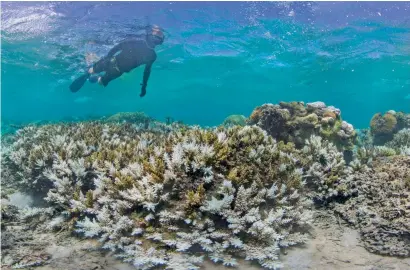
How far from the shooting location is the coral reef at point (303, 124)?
26.7ft

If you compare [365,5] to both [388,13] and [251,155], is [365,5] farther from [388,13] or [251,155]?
[251,155]

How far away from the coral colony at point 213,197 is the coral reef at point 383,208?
1 cm

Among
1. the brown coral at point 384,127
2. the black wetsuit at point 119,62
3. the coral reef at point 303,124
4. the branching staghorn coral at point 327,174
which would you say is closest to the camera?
the branching staghorn coral at point 327,174

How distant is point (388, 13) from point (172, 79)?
37233 millimetres

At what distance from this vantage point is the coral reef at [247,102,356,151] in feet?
Result: 26.7

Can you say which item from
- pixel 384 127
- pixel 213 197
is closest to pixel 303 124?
pixel 213 197

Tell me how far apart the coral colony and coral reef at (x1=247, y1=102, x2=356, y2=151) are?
2091 mm

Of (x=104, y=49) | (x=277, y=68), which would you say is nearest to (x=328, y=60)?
(x=277, y=68)

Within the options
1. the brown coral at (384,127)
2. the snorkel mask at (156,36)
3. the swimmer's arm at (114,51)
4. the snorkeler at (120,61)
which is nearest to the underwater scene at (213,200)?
the snorkeler at (120,61)

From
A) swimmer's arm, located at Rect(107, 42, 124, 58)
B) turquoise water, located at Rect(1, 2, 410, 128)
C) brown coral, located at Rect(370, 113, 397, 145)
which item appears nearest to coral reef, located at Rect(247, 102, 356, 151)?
brown coral, located at Rect(370, 113, 397, 145)

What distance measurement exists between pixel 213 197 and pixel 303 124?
5.29 meters

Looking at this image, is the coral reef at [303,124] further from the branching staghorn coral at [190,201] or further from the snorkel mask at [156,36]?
the snorkel mask at [156,36]

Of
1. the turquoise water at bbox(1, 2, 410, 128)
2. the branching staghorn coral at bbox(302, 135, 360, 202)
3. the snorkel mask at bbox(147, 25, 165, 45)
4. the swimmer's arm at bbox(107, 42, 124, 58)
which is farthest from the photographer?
the turquoise water at bbox(1, 2, 410, 128)

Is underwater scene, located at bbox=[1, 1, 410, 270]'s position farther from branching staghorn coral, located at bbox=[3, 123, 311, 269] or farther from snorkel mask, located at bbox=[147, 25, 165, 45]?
Result: snorkel mask, located at bbox=[147, 25, 165, 45]
